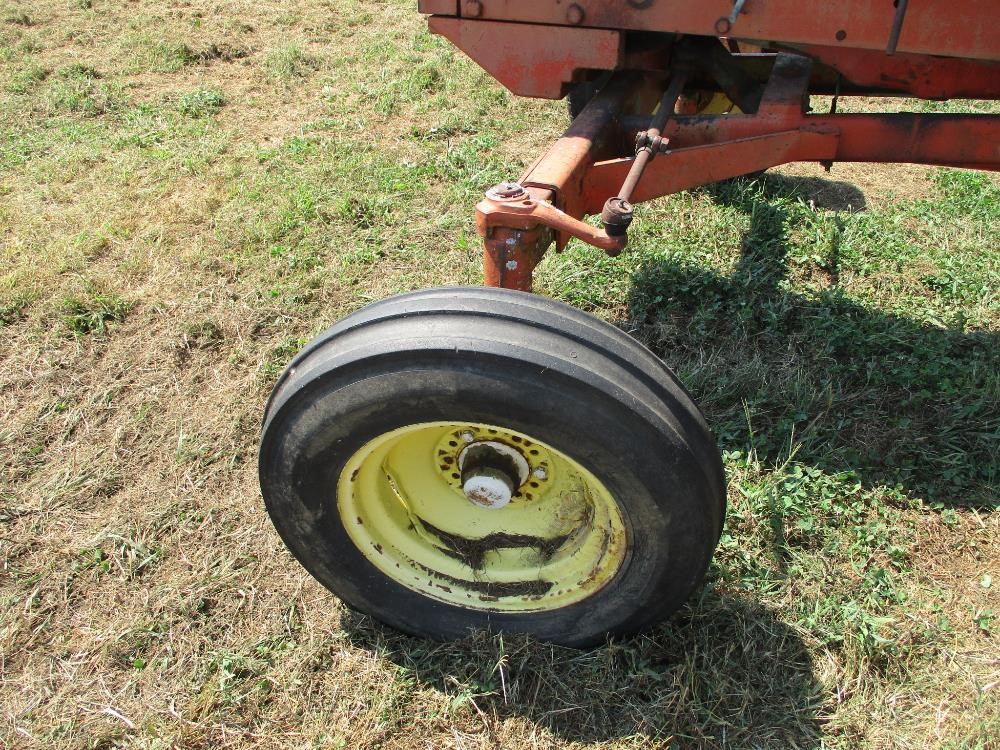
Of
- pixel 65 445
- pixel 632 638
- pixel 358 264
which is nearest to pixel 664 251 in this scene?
pixel 358 264

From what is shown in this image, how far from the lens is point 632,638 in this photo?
2.43m

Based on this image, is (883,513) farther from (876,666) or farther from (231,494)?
(231,494)

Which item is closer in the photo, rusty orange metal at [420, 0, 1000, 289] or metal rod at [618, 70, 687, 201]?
metal rod at [618, 70, 687, 201]

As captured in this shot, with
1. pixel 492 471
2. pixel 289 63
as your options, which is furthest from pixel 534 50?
pixel 289 63

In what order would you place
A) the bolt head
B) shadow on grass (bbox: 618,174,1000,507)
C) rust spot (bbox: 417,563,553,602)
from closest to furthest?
rust spot (bbox: 417,563,553,602), the bolt head, shadow on grass (bbox: 618,174,1000,507)

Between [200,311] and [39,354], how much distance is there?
28.1 inches

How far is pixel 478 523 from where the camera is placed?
2.56 m

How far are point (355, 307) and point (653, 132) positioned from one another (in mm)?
1800

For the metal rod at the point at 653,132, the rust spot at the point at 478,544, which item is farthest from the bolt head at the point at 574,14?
the rust spot at the point at 478,544

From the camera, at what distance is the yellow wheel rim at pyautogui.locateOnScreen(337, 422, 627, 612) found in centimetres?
234

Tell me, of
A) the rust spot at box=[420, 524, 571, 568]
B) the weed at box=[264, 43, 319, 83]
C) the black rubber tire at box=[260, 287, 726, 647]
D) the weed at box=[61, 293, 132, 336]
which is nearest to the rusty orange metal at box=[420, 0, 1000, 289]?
the black rubber tire at box=[260, 287, 726, 647]

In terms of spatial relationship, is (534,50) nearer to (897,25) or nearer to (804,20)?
(804,20)

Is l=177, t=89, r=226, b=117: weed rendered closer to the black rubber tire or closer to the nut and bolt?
the nut and bolt

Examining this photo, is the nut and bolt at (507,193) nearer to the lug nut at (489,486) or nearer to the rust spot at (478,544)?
the lug nut at (489,486)
